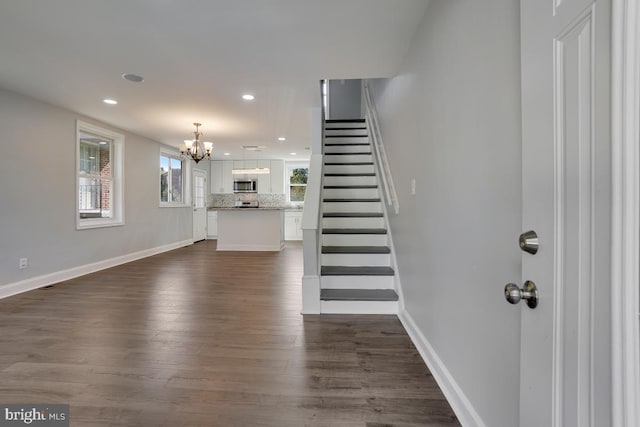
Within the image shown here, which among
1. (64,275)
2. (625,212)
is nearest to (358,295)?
(625,212)

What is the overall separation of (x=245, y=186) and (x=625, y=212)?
886 centimetres

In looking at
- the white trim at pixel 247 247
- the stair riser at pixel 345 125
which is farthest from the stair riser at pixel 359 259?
the white trim at pixel 247 247

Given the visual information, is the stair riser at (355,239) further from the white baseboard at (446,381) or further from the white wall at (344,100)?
the white wall at (344,100)

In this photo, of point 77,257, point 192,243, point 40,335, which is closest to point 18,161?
point 77,257

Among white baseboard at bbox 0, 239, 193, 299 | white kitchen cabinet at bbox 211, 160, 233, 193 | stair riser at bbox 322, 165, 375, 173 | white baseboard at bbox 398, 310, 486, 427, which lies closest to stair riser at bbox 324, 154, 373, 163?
stair riser at bbox 322, 165, 375, 173

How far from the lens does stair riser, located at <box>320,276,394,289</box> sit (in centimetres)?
307

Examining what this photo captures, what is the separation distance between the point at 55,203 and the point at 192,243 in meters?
3.98

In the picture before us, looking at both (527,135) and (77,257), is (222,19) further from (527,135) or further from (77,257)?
(77,257)

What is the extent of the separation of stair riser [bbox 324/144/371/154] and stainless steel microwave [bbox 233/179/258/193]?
13.5 feet

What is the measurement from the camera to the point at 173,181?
24.5 feet

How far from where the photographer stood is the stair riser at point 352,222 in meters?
3.82

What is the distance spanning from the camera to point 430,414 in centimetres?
158

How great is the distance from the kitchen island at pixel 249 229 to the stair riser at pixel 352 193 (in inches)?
114

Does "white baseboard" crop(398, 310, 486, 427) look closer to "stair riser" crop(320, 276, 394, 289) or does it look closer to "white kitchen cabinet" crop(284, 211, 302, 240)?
"stair riser" crop(320, 276, 394, 289)
